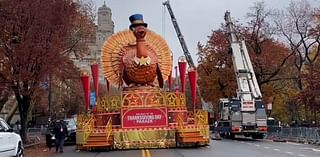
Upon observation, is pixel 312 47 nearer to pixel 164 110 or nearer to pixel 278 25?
pixel 278 25

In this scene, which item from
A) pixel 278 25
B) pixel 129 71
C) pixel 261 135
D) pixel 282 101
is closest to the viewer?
pixel 129 71

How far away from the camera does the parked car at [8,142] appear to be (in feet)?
58.4

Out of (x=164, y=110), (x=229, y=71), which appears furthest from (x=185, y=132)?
(x=229, y=71)

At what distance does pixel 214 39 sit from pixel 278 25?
26.1ft

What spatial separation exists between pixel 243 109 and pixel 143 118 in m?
13.6

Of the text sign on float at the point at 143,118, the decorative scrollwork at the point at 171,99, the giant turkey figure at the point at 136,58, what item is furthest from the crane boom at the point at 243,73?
the text sign on float at the point at 143,118

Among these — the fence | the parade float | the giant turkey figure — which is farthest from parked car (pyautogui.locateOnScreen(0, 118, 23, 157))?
the fence

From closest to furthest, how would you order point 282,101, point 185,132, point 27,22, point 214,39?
point 185,132, point 27,22, point 214,39, point 282,101

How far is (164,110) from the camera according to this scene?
1259 inches

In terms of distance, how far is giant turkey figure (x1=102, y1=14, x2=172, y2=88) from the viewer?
35.3 m

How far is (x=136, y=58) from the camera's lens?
36344 mm

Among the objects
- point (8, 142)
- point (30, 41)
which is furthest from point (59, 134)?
point (8, 142)

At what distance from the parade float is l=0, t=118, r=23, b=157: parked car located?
1080 centimetres

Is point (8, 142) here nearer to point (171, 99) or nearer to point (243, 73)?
point (171, 99)
